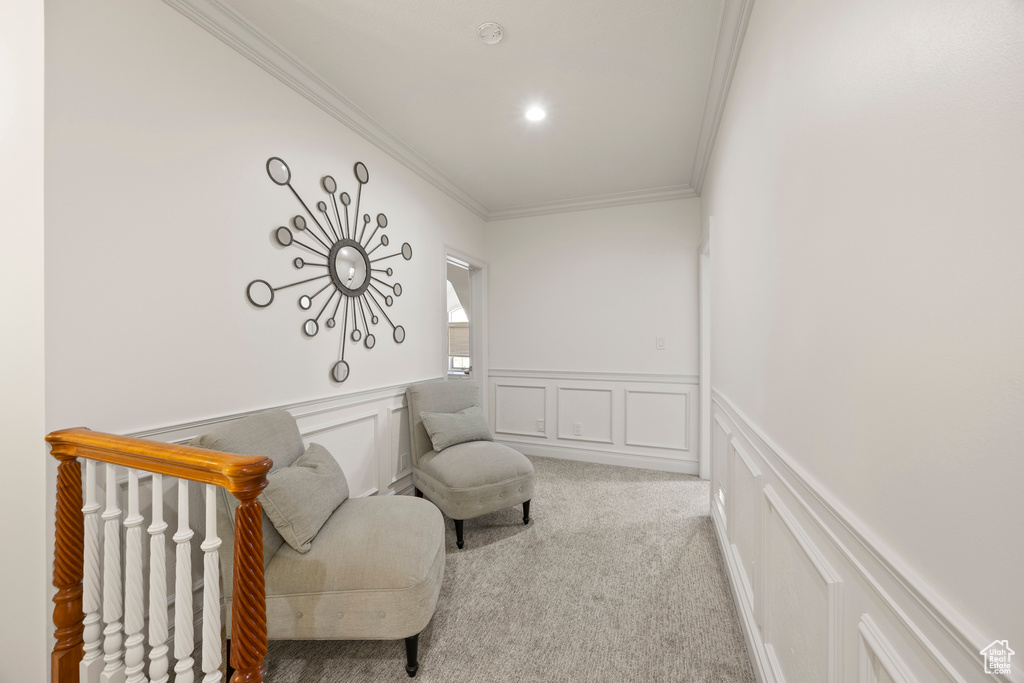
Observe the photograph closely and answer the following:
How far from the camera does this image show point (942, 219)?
1.86 feet

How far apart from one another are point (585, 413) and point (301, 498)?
3073 mm

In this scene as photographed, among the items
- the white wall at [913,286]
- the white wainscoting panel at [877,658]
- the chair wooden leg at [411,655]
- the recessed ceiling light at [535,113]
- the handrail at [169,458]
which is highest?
the recessed ceiling light at [535,113]

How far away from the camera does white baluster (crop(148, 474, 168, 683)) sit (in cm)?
118

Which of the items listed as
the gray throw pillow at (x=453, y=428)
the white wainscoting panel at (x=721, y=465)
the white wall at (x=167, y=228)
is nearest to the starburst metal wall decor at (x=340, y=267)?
the white wall at (x=167, y=228)

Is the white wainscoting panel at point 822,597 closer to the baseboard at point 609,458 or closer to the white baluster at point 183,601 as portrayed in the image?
the white baluster at point 183,601

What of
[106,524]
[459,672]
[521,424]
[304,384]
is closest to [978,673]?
[459,672]

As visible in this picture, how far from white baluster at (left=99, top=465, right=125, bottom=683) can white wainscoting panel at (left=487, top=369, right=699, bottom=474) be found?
3438 millimetres

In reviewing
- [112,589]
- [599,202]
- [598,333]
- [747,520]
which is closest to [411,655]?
[112,589]

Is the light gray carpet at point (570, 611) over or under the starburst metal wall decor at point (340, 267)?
under

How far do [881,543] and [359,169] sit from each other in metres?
2.95

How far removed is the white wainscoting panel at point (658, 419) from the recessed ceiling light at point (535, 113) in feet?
8.49

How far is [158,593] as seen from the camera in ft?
3.99

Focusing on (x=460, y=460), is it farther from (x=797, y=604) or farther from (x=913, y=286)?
(x=913, y=286)

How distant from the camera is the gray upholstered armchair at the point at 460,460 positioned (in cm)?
251
